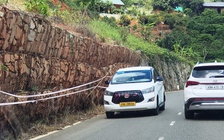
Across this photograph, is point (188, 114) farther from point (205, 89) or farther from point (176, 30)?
point (176, 30)

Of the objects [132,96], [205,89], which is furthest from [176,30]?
[205,89]

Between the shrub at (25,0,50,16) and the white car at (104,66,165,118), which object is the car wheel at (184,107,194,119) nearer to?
the white car at (104,66,165,118)

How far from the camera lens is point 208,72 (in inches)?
567

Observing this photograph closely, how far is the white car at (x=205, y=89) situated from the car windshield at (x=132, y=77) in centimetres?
325

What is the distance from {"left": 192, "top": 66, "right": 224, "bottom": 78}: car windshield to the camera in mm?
14250

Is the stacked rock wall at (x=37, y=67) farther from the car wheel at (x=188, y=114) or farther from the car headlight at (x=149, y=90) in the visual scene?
the car wheel at (x=188, y=114)

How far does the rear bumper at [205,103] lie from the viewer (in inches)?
550

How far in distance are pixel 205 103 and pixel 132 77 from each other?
434 centimetres

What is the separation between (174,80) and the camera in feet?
158

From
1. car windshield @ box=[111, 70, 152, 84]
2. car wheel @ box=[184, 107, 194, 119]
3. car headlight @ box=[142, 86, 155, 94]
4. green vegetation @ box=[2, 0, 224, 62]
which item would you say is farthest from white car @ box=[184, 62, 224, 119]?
green vegetation @ box=[2, 0, 224, 62]

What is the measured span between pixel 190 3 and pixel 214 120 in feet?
249

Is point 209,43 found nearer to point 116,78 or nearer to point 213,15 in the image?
point 213,15

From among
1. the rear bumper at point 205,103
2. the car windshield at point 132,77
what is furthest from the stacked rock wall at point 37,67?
the rear bumper at point 205,103

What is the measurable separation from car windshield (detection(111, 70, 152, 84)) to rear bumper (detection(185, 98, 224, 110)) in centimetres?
338
